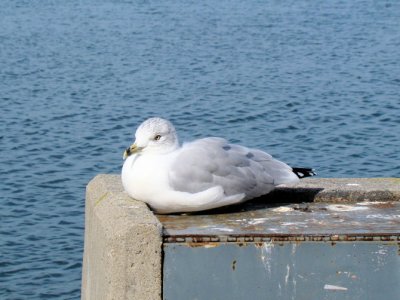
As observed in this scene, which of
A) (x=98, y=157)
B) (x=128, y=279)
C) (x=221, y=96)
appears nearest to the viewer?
(x=128, y=279)

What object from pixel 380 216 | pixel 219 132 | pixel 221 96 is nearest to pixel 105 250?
pixel 380 216

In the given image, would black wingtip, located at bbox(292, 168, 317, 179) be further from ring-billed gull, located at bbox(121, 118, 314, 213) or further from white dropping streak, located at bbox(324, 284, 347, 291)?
white dropping streak, located at bbox(324, 284, 347, 291)

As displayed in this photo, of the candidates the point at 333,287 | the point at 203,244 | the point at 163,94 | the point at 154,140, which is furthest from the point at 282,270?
the point at 163,94

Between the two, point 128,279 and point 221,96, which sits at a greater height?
point 128,279

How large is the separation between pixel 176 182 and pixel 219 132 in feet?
28.7

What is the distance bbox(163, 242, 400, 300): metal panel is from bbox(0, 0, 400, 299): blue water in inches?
177

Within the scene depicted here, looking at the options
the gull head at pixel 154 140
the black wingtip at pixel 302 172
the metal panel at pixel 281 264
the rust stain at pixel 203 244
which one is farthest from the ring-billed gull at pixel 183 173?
the rust stain at pixel 203 244

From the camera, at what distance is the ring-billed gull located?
4.97 metres

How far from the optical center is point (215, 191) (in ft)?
16.7

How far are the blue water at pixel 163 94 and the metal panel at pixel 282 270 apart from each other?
4.49m

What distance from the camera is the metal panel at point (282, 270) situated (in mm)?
4547

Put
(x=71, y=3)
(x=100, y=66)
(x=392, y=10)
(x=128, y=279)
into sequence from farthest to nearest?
(x=71, y=3) < (x=392, y=10) < (x=100, y=66) < (x=128, y=279)

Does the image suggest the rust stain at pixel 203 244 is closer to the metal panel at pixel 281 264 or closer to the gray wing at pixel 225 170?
the metal panel at pixel 281 264

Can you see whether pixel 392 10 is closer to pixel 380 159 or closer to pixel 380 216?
pixel 380 159
